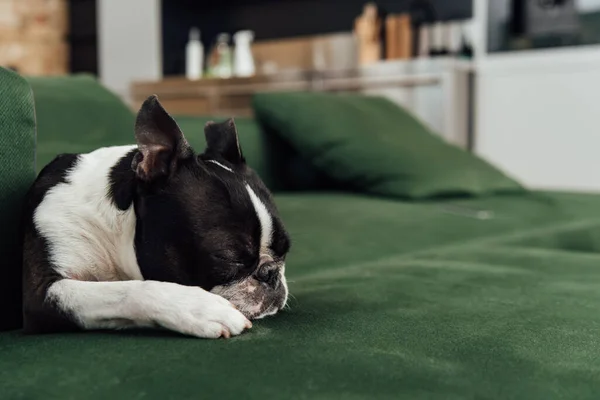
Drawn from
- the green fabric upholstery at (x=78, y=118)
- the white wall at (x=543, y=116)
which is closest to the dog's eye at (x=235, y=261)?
the green fabric upholstery at (x=78, y=118)

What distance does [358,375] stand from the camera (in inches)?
32.2

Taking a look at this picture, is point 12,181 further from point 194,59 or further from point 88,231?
point 194,59

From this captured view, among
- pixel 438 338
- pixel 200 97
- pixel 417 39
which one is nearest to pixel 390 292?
pixel 438 338

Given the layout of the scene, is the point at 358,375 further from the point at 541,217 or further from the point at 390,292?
the point at 541,217

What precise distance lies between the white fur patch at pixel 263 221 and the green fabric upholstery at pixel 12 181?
0.34 metres

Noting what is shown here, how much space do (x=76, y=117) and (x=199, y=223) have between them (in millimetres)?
1146

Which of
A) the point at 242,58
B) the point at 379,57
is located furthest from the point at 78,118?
the point at 242,58

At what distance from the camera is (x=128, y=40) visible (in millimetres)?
5785

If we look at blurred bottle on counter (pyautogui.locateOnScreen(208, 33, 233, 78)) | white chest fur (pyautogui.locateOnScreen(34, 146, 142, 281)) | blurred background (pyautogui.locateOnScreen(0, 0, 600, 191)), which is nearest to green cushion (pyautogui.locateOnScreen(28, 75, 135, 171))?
white chest fur (pyautogui.locateOnScreen(34, 146, 142, 281))

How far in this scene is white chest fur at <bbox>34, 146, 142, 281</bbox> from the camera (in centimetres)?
106

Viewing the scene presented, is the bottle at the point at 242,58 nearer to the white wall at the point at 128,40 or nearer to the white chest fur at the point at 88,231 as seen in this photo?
the white wall at the point at 128,40

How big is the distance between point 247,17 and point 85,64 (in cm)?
141

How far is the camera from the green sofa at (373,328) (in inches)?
31.1

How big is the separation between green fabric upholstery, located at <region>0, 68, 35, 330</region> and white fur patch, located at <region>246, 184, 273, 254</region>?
0.34 metres
